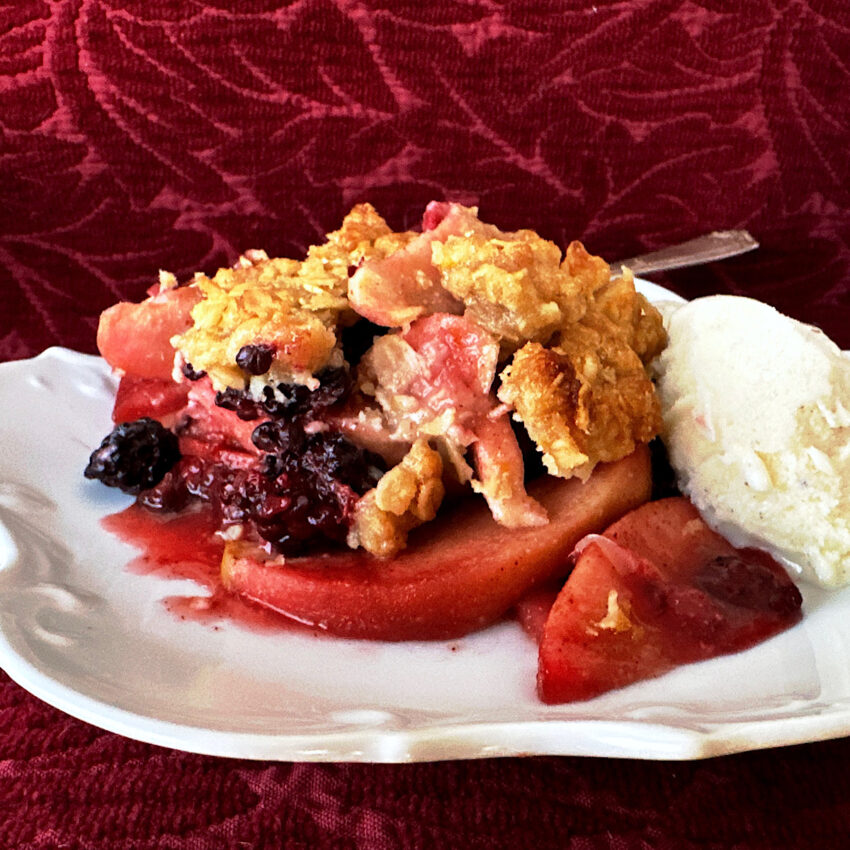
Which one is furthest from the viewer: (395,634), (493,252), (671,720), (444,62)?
(444,62)

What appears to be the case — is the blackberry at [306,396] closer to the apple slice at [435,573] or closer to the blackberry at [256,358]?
the blackberry at [256,358]

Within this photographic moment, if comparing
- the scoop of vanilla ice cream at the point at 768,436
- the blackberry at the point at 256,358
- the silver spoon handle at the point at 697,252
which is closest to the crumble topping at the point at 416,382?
the blackberry at the point at 256,358

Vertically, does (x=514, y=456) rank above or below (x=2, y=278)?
above

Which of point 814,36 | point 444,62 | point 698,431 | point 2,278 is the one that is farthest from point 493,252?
point 2,278

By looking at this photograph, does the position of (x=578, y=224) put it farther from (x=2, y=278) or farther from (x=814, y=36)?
(x=2, y=278)

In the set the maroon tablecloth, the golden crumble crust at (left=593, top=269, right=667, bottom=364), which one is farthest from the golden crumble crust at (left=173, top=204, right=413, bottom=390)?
the maroon tablecloth

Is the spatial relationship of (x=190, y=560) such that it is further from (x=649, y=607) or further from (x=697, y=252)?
(x=697, y=252)

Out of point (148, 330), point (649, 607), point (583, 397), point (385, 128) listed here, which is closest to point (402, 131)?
point (385, 128)

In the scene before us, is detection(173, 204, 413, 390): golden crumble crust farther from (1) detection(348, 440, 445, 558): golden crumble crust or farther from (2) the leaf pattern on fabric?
(2) the leaf pattern on fabric
